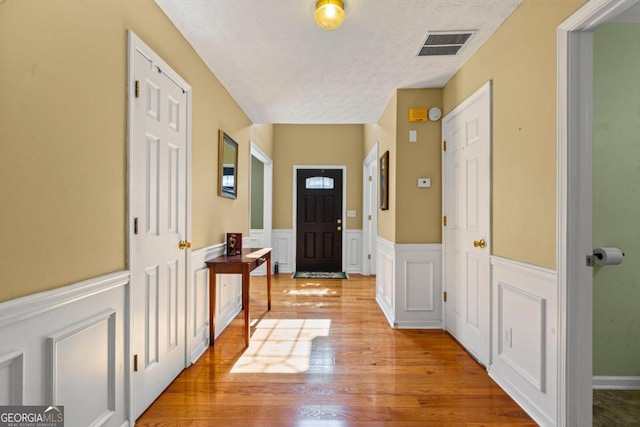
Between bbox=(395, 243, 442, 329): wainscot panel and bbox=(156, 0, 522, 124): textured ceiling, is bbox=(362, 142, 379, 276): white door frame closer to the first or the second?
bbox=(156, 0, 522, 124): textured ceiling

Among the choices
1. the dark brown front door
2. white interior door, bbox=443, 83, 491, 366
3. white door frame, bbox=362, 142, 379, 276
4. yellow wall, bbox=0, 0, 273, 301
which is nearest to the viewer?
yellow wall, bbox=0, 0, 273, 301

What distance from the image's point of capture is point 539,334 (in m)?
1.80

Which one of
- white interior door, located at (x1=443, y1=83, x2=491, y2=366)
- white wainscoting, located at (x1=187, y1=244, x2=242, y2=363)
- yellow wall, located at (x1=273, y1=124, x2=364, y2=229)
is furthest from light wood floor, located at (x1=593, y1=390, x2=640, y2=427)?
yellow wall, located at (x1=273, y1=124, x2=364, y2=229)

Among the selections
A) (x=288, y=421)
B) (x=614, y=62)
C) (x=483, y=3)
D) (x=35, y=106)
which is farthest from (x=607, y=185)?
(x=35, y=106)

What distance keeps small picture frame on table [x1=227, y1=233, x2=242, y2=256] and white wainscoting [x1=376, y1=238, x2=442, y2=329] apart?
160 centimetres

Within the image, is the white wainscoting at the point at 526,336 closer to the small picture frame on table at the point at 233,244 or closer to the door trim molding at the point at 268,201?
the small picture frame on table at the point at 233,244

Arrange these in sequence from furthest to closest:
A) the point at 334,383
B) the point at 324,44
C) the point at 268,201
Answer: the point at 268,201 → the point at 324,44 → the point at 334,383

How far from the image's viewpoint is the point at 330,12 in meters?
1.89

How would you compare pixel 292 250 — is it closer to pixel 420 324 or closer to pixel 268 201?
pixel 268 201

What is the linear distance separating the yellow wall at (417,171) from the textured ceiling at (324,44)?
159 millimetres

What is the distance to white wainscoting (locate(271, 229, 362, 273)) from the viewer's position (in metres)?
6.24

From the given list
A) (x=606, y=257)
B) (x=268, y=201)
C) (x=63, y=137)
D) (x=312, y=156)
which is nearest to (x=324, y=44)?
(x=63, y=137)

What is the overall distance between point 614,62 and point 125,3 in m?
2.86

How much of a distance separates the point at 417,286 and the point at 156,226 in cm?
251
